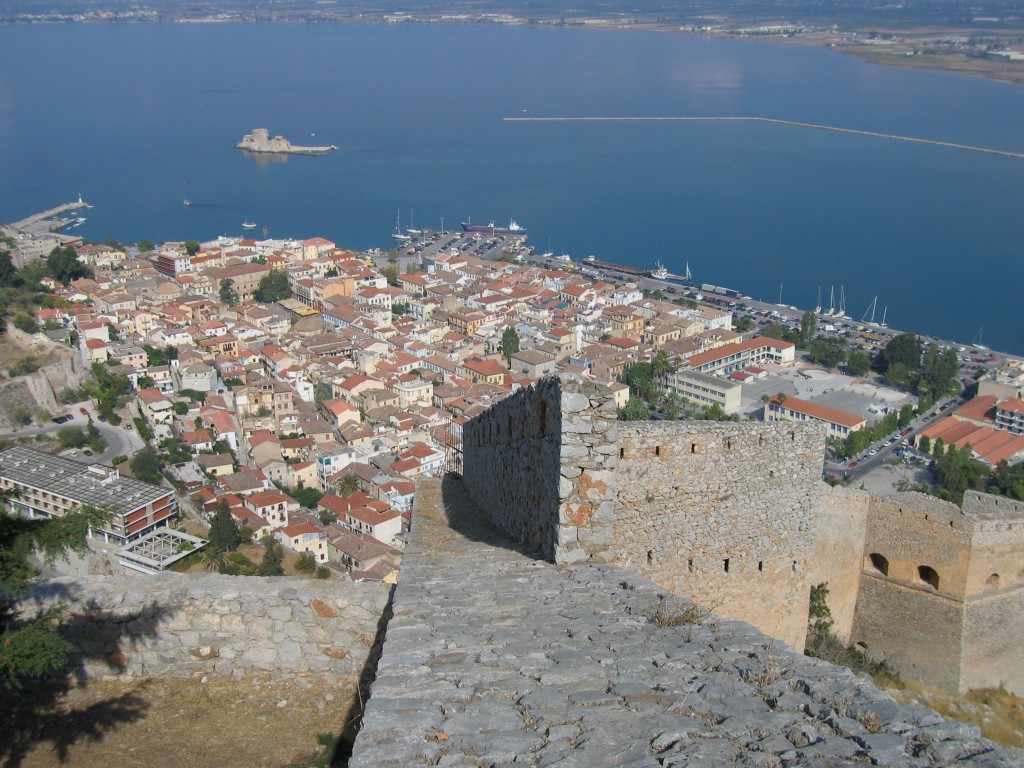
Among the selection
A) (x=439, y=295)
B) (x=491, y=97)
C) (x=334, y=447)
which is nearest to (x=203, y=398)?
(x=334, y=447)

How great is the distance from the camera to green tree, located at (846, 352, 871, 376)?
33281 millimetres

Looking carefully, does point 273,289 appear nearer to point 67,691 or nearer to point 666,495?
point 666,495

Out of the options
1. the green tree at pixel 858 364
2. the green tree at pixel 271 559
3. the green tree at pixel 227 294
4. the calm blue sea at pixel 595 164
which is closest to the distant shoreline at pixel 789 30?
the calm blue sea at pixel 595 164

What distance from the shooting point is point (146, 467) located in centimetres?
2303

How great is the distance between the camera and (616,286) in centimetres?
4191

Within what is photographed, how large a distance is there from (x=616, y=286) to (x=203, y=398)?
63.8 ft

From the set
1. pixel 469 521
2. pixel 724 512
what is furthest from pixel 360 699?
pixel 724 512

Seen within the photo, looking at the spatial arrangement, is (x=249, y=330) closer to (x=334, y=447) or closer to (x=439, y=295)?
(x=439, y=295)

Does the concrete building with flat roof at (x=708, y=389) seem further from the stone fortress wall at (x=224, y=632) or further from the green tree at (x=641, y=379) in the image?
the stone fortress wall at (x=224, y=632)

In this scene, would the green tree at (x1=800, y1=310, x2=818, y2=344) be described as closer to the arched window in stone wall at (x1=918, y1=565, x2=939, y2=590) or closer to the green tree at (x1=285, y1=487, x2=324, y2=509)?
the green tree at (x1=285, y1=487, x2=324, y2=509)

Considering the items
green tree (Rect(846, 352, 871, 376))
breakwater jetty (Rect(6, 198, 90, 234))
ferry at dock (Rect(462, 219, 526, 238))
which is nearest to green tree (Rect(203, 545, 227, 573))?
green tree (Rect(846, 352, 871, 376))

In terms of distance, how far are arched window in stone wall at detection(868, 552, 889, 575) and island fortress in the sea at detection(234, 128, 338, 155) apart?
2589 inches

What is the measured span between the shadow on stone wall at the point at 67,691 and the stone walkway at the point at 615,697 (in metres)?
1.39

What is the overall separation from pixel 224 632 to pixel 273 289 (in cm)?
3810
